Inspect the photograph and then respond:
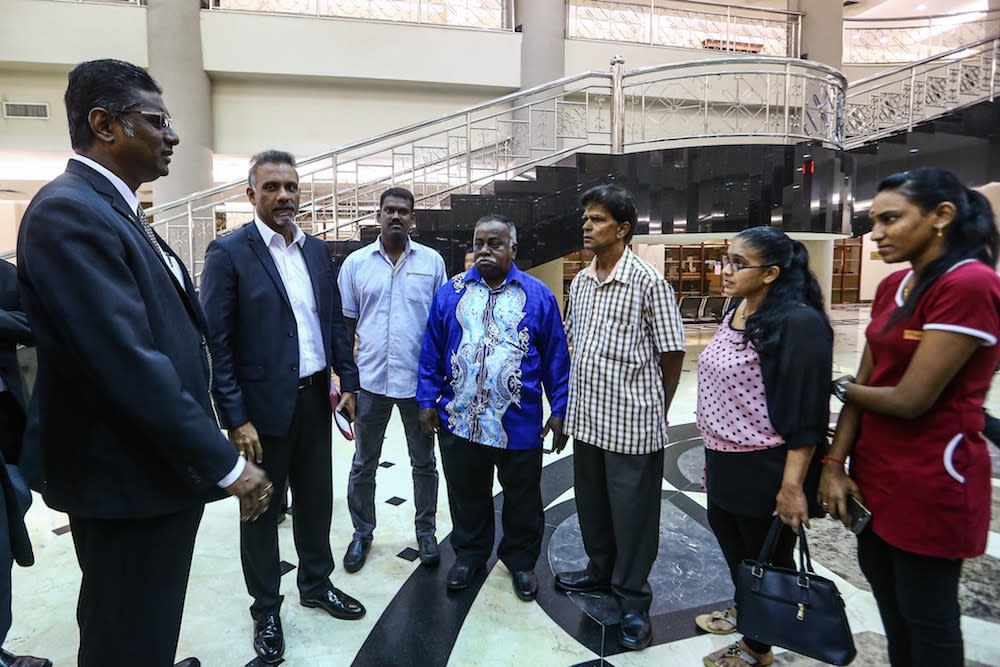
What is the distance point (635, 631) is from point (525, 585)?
1.44 feet

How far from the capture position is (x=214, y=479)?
108 cm

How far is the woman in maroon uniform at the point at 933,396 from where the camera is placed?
115 cm

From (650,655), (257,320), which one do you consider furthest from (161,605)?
(650,655)

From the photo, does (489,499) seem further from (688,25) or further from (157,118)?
(688,25)

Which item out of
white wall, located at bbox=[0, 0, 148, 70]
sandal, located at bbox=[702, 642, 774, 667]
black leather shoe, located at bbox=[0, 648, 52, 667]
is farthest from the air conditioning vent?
sandal, located at bbox=[702, 642, 774, 667]

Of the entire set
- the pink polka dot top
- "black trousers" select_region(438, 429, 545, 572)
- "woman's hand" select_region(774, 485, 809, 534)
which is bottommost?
"black trousers" select_region(438, 429, 545, 572)

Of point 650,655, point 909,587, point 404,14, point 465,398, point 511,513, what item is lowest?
point 650,655

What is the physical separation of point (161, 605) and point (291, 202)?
1.21 metres

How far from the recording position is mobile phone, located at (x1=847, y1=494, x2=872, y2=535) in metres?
1.33

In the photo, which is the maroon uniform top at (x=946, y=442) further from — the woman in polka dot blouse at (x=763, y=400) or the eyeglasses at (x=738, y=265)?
the eyeglasses at (x=738, y=265)

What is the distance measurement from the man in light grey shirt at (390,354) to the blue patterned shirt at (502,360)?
0.83 feet

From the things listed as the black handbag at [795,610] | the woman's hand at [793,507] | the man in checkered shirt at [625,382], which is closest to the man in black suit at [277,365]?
the man in checkered shirt at [625,382]

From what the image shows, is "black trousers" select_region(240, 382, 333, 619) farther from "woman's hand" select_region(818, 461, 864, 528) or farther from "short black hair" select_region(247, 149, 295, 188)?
"woman's hand" select_region(818, 461, 864, 528)

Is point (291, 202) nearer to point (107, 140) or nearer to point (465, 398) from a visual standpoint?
point (107, 140)
